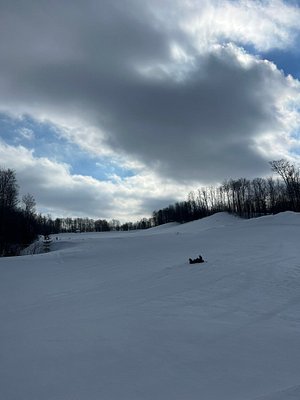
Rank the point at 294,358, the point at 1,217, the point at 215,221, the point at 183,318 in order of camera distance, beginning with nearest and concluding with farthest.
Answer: the point at 294,358 → the point at 183,318 → the point at 1,217 → the point at 215,221

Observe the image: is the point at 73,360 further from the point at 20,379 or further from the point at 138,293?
the point at 138,293

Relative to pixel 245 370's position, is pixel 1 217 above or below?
above

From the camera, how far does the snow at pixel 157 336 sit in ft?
14.8

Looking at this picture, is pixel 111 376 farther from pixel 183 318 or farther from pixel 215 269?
pixel 215 269

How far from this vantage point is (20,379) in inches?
190

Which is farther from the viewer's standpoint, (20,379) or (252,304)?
(252,304)

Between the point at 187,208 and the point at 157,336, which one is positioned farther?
the point at 187,208

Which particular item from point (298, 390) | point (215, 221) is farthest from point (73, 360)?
point (215, 221)

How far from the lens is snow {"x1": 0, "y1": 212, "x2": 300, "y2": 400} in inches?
178

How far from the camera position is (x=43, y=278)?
49.0 feet

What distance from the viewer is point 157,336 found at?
6.50 m

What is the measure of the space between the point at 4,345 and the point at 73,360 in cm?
168

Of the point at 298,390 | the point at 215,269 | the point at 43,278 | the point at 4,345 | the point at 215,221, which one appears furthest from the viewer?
the point at 215,221

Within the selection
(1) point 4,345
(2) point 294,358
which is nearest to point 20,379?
(1) point 4,345
